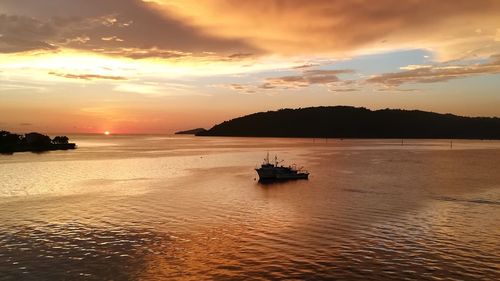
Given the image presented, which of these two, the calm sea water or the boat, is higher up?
the boat

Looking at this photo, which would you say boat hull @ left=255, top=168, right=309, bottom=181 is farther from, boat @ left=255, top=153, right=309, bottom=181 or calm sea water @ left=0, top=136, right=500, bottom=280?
calm sea water @ left=0, top=136, right=500, bottom=280

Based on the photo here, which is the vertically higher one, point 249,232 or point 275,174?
point 275,174

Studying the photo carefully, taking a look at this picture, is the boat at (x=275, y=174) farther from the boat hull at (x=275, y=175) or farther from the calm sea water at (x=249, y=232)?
the calm sea water at (x=249, y=232)

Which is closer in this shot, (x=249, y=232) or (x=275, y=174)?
(x=249, y=232)

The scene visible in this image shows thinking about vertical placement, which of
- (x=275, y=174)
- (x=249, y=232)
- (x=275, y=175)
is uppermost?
(x=275, y=174)

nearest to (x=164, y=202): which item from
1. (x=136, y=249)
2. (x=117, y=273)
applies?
(x=136, y=249)

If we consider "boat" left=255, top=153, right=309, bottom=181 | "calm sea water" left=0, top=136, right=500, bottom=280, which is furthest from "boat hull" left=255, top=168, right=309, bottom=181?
"calm sea water" left=0, top=136, right=500, bottom=280

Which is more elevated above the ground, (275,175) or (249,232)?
(275,175)

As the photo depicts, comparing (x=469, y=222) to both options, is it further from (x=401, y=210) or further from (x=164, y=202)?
(x=164, y=202)

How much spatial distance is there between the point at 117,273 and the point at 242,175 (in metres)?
82.4

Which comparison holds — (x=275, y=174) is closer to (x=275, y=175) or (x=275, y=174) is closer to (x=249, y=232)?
(x=275, y=175)

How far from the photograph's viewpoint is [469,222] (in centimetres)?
5175

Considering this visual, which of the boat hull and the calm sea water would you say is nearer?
the calm sea water

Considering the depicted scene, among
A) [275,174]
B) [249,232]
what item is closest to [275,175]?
[275,174]
